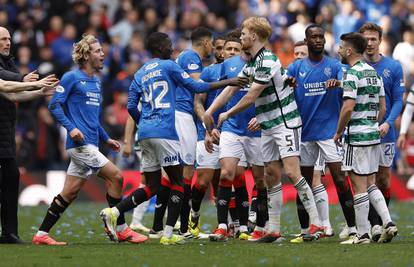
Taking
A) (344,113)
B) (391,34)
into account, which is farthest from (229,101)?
(391,34)

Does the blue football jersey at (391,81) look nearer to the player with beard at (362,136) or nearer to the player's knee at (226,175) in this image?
the player with beard at (362,136)

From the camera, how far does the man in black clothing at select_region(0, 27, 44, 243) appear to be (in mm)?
14555

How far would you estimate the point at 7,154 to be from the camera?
14.6 meters

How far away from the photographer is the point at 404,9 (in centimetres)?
3145

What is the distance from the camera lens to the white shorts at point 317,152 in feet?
49.4

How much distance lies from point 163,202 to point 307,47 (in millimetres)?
2996

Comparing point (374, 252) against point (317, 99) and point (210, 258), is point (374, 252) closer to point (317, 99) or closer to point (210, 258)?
point (210, 258)

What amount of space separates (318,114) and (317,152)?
54cm

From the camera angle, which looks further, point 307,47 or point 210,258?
point 307,47

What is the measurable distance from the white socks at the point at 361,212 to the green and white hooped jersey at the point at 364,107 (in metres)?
0.68

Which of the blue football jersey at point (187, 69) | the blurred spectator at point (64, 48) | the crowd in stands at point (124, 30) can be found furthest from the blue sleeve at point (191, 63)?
the blurred spectator at point (64, 48)

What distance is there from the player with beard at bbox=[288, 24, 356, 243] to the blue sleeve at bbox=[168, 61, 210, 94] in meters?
1.77

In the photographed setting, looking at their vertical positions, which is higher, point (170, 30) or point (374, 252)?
point (170, 30)

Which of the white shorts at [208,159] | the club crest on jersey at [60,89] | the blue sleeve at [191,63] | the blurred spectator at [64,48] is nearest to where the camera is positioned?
the club crest on jersey at [60,89]
